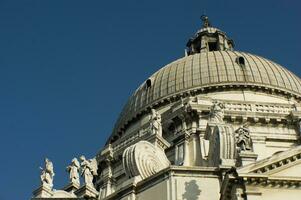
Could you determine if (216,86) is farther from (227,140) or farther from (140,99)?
(227,140)

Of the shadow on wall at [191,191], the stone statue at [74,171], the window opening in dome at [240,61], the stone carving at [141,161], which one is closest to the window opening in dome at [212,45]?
the window opening in dome at [240,61]

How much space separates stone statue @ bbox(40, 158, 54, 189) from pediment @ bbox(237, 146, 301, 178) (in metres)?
15.7

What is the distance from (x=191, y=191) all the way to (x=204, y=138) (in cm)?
1137

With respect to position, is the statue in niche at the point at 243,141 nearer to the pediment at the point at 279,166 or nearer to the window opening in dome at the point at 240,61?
the pediment at the point at 279,166

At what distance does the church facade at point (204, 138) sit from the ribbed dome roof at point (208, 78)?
Answer: 0.29 ft

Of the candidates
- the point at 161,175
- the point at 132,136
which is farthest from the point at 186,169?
the point at 132,136

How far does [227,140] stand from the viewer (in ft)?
102

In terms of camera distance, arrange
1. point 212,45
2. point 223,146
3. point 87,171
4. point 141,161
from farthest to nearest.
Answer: point 212,45, point 87,171, point 141,161, point 223,146

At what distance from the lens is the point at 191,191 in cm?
2997

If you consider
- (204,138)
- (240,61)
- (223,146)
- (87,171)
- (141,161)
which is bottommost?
(223,146)

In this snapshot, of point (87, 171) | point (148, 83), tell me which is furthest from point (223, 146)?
point (148, 83)

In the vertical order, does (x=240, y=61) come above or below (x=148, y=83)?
above

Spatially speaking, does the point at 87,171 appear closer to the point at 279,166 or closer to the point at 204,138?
Answer: the point at 204,138

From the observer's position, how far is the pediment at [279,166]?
2653cm
